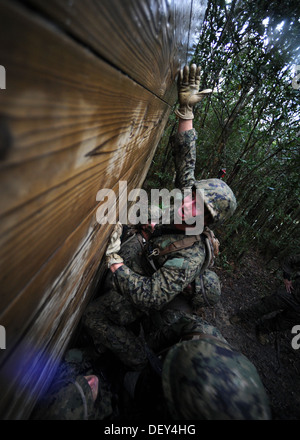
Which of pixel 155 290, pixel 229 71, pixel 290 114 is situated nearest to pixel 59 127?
pixel 155 290

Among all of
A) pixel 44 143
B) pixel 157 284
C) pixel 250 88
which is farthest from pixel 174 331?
pixel 250 88

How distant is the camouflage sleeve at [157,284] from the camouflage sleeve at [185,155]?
134 centimetres

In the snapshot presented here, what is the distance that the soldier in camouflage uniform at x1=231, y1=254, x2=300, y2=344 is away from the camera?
392 cm

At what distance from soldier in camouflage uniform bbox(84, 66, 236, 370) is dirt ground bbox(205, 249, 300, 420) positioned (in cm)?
236

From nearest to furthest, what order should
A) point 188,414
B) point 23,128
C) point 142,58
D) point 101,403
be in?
point 23,128, point 142,58, point 188,414, point 101,403

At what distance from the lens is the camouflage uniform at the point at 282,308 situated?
3904 mm

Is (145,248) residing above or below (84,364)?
above

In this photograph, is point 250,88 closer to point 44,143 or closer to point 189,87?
point 189,87

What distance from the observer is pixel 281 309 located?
13.6ft

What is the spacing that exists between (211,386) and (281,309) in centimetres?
382

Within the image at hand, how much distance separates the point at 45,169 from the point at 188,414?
1706mm

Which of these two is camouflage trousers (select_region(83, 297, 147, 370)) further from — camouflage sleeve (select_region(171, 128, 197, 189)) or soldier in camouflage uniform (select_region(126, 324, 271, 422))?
camouflage sleeve (select_region(171, 128, 197, 189))

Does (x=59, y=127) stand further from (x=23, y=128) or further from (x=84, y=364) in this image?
(x=84, y=364)

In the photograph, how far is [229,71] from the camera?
4.06 metres
